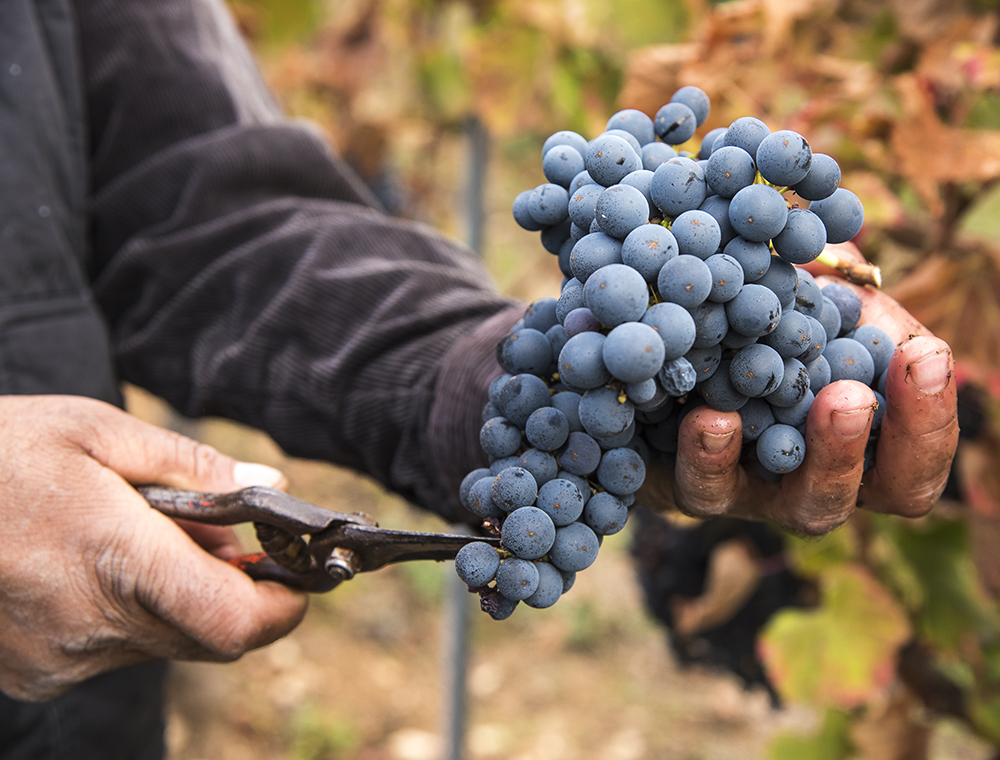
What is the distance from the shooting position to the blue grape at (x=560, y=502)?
23.2 inches

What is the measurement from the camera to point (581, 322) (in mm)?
573

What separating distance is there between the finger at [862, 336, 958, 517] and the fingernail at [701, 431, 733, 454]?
144 mm

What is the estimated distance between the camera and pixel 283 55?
246 centimetres

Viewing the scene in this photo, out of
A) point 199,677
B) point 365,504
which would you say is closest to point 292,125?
point 199,677

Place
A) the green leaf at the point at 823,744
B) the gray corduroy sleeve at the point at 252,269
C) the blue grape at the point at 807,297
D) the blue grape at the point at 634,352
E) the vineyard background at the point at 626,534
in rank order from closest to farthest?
the blue grape at the point at 634,352, the blue grape at the point at 807,297, the gray corduroy sleeve at the point at 252,269, the vineyard background at the point at 626,534, the green leaf at the point at 823,744

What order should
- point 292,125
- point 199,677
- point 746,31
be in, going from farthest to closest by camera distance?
point 199,677 < point 746,31 < point 292,125

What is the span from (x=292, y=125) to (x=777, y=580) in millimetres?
1331

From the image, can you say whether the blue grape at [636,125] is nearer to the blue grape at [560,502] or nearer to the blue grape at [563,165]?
the blue grape at [563,165]

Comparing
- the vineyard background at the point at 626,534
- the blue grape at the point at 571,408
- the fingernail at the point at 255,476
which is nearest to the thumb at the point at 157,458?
the fingernail at the point at 255,476

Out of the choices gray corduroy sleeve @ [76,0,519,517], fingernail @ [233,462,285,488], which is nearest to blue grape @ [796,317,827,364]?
gray corduroy sleeve @ [76,0,519,517]

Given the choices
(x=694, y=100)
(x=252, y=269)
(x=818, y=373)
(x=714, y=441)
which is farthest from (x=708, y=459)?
(x=252, y=269)

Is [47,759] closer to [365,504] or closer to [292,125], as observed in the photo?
[292,125]

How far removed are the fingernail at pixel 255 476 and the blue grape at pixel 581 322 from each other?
0.38 meters

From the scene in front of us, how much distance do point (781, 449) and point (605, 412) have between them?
158 mm
